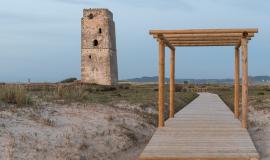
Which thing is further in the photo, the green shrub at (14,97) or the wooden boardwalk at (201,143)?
the green shrub at (14,97)

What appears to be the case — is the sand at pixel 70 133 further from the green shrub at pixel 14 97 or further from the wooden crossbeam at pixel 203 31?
the wooden crossbeam at pixel 203 31

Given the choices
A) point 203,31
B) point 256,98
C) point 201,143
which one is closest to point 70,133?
point 201,143

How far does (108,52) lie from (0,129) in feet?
110

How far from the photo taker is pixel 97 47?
42906 millimetres

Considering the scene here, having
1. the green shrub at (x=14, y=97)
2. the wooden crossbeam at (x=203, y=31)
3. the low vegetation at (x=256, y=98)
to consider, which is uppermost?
the wooden crossbeam at (x=203, y=31)

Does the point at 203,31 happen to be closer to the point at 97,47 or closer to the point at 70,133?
the point at 70,133

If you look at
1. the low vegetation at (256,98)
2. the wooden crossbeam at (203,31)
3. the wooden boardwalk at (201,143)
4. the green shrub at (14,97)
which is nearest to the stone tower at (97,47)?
the low vegetation at (256,98)

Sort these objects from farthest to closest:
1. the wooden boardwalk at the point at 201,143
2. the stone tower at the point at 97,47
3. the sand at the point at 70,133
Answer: the stone tower at the point at 97,47 → the sand at the point at 70,133 → the wooden boardwalk at the point at 201,143

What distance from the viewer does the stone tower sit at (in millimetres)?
42688

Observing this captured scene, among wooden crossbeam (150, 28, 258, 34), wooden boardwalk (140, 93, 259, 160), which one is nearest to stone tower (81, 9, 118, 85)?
wooden boardwalk (140, 93, 259, 160)

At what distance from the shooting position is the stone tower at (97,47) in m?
42.7

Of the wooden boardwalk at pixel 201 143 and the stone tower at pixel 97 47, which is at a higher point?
the stone tower at pixel 97 47

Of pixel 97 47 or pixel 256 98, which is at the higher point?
pixel 97 47

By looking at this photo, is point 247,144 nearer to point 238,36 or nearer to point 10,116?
point 238,36
